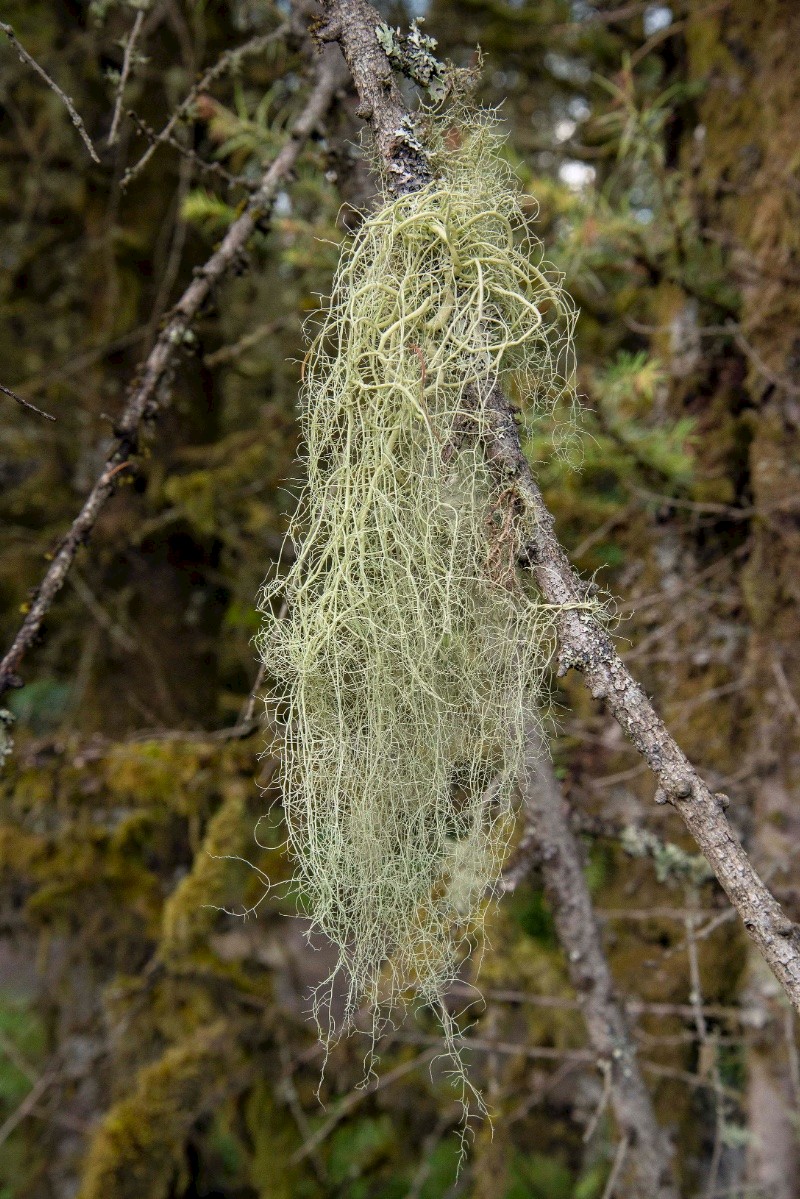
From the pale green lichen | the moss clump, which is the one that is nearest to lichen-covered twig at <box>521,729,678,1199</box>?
the pale green lichen

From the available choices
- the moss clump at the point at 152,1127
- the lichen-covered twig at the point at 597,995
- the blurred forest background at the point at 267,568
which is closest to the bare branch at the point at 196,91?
the blurred forest background at the point at 267,568

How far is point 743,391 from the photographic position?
1989mm

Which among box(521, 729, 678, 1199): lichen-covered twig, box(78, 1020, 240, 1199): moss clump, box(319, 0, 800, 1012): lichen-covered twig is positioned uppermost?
box(319, 0, 800, 1012): lichen-covered twig

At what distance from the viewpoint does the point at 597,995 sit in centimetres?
138

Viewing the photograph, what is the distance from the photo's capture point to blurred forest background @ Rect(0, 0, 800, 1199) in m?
1.81

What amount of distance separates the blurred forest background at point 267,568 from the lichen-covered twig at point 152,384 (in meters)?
0.05

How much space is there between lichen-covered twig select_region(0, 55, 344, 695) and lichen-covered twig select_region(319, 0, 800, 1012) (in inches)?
12.3

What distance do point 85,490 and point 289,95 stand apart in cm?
131

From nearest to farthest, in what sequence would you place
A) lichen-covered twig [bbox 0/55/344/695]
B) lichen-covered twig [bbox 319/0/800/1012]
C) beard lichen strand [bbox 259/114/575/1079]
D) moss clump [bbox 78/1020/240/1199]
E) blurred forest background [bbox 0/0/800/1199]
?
lichen-covered twig [bbox 319/0/800/1012], beard lichen strand [bbox 259/114/575/1079], lichen-covered twig [bbox 0/55/344/695], blurred forest background [bbox 0/0/800/1199], moss clump [bbox 78/1020/240/1199]

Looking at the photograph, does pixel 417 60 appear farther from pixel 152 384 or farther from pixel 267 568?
pixel 267 568

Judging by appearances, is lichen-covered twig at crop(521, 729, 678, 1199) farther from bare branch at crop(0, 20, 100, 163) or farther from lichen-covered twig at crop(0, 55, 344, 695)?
bare branch at crop(0, 20, 100, 163)

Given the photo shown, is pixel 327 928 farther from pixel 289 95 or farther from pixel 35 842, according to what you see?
pixel 289 95

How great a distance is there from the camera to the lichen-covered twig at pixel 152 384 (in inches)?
40.1

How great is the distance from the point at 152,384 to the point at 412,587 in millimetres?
490
